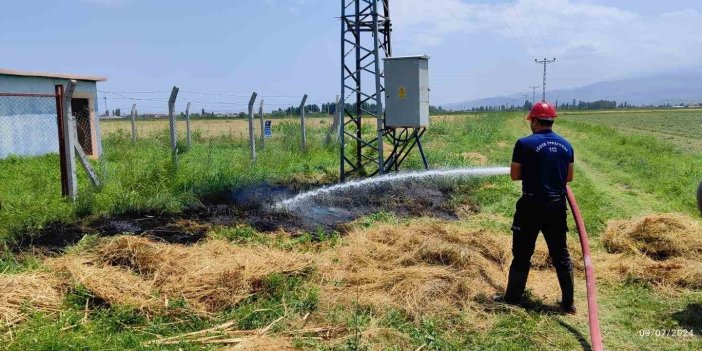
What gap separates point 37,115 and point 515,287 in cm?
1518

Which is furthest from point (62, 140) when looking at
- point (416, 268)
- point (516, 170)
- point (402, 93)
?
point (516, 170)

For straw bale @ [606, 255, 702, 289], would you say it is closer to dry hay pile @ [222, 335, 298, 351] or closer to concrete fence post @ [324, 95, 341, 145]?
dry hay pile @ [222, 335, 298, 351]

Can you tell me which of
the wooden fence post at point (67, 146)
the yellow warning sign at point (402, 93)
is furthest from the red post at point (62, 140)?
the yellow warning sign at point (402, 93)

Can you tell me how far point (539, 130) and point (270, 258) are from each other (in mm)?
→ 2937

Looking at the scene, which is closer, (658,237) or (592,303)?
(592,303)

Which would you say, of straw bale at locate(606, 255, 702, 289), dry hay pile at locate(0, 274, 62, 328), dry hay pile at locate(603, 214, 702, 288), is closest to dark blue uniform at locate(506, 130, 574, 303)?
straw bale at locate(606, 255, 702, 289)

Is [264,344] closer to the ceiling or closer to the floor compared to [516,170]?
closer to the floor

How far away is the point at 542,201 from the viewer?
488 cm

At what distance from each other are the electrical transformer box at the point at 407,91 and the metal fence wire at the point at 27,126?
9097 millimetres

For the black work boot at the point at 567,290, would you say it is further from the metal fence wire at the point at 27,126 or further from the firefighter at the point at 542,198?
the metal fence wire at the point at 27,126

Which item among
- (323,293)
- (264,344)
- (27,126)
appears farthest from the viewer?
(27,126)

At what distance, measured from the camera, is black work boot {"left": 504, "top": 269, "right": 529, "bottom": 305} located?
5035mm

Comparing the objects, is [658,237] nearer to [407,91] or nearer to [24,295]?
[407,91]

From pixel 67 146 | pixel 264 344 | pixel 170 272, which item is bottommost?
pixel 264 344
